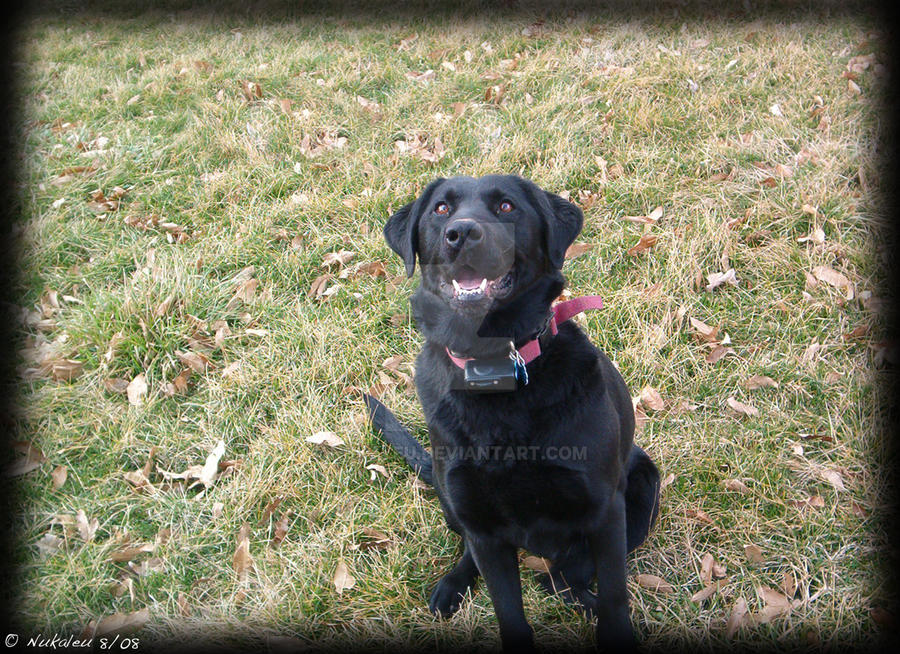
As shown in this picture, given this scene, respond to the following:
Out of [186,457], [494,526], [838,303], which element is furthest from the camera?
[838,303]

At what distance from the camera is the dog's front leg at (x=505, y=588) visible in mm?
2115

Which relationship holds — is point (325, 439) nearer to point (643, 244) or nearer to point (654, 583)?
point (654, 583)

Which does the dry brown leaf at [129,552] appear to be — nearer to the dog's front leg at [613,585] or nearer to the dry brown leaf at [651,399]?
the dog's front leg at [613,585]

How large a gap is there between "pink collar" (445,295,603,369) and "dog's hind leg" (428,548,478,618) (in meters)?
0.81

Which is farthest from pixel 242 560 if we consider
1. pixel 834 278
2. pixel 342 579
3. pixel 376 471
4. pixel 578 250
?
pixel 834 278

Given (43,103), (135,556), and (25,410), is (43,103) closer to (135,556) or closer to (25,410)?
(25,410)

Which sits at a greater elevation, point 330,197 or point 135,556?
point 330,197

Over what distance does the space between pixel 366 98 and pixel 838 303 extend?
397cm

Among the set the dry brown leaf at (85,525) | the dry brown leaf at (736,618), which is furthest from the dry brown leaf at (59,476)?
the dry brown leaf at (736,618)

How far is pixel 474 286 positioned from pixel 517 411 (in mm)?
430

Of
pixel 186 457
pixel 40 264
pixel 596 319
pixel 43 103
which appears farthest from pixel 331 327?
pixel 43 103

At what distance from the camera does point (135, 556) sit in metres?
2.60

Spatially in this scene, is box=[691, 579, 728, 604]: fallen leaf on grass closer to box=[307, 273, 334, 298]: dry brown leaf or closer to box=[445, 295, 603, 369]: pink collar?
box=[445, 295, 603, 369]: pink collar

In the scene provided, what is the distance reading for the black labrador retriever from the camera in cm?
201
